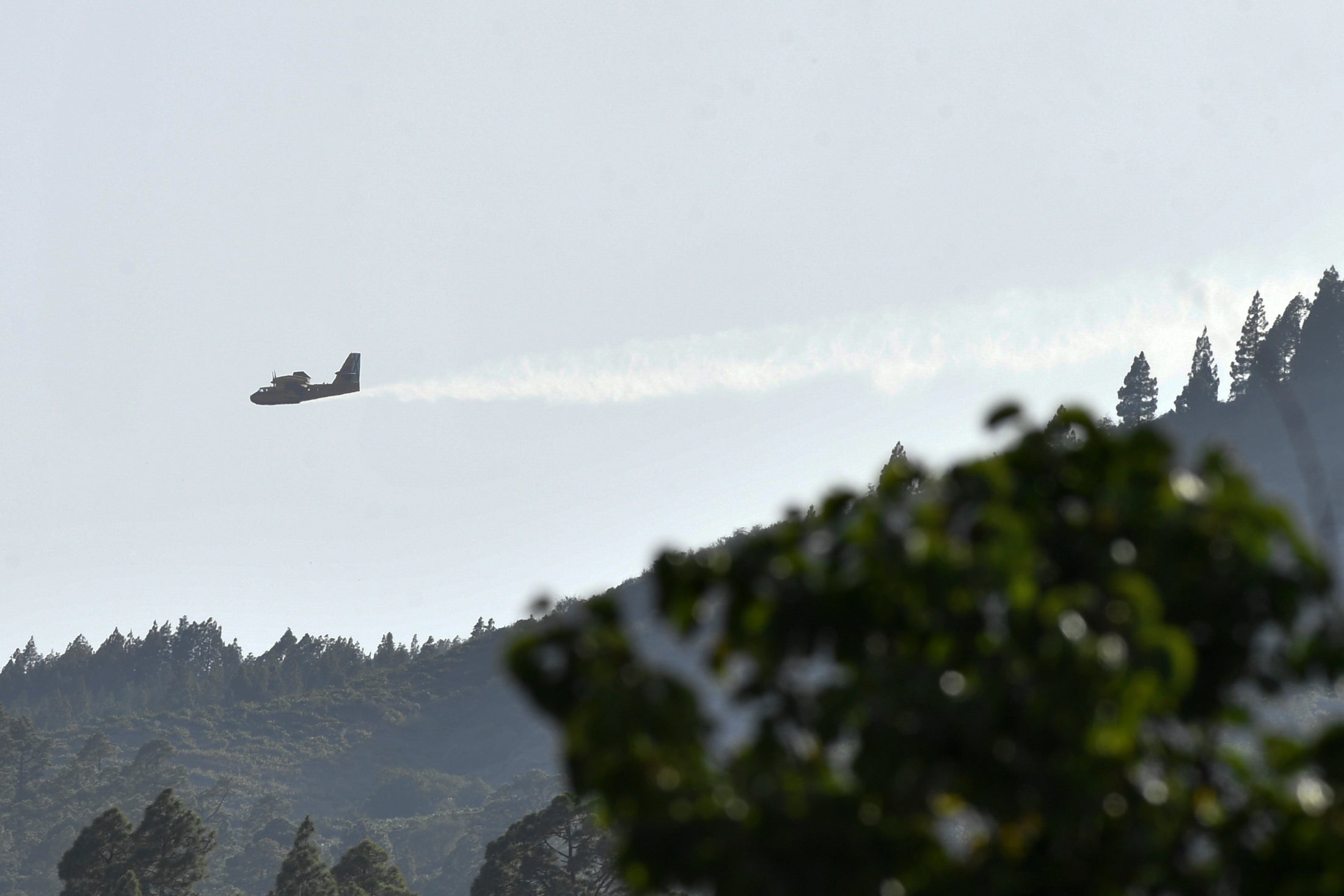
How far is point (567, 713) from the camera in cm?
653

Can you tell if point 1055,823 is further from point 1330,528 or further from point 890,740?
point 1330,528

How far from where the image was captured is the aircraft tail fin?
116 metres

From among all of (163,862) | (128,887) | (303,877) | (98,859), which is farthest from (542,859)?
(98,859)

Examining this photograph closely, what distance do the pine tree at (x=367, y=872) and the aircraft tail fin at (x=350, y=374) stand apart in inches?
2171

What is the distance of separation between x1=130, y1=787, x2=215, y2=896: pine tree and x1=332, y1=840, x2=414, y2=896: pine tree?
6.60 meters

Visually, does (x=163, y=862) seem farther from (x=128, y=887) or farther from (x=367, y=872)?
(x=367, y=872)

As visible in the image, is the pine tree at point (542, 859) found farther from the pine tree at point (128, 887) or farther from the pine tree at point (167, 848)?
the pine tree at point (128, 887)

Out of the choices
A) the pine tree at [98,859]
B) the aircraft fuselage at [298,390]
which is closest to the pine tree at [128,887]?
the pine tree at [98,859]

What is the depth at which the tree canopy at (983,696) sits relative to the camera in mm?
6090

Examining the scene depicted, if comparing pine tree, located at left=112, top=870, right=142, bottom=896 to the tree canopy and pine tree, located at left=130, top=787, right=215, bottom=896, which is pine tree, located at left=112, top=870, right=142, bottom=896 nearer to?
pine tree, located at left=130, top=787, right=215, bottom=896

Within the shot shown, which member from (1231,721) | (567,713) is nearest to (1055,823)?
(1231,721)

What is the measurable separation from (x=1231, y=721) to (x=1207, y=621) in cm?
52

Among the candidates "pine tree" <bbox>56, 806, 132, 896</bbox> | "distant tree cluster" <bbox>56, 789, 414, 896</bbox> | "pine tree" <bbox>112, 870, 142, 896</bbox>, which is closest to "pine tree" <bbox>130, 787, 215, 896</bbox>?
"distant tree cluster" <bbox>56, 789, 414, 896</bbox>

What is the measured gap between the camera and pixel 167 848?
206ft
